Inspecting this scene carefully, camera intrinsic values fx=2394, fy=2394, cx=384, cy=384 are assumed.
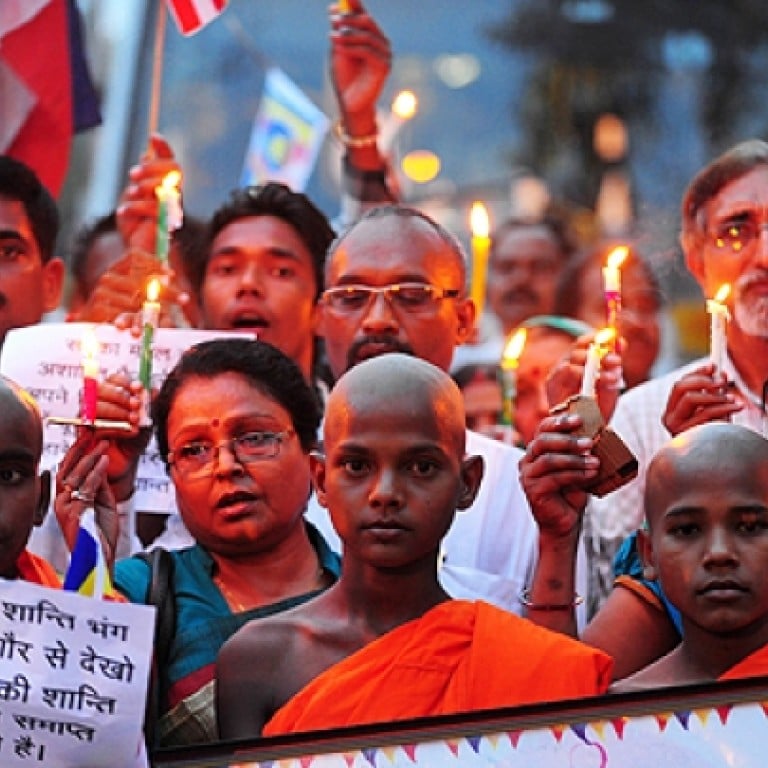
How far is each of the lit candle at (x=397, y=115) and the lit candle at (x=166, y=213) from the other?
0.95 m

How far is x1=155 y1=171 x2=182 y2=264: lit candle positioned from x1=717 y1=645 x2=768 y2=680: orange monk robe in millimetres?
→ 2228

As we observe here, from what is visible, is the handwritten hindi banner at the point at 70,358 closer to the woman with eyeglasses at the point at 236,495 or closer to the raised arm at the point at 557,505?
the woman with eyeglasses at the point at 236,495

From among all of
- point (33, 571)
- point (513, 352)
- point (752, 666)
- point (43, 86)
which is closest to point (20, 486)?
point (33, 571)

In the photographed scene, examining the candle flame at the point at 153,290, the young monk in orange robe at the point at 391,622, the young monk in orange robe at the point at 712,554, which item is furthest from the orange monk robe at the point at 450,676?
the candle flame at the point at 153,290

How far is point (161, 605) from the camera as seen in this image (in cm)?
488

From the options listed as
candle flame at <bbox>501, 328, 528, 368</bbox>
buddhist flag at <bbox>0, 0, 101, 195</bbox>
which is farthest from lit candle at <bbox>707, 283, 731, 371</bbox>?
buddhist flag at <bbox>0, 0, 101, 195</bbox>

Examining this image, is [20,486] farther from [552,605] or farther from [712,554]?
[712,554]

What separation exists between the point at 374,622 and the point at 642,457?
4.27ft

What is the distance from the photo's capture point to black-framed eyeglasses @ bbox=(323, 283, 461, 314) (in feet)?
18.9

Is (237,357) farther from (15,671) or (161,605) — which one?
(15,671)

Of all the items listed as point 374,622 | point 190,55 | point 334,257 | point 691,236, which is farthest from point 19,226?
point 190,55

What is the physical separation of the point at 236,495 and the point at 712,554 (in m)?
1.12

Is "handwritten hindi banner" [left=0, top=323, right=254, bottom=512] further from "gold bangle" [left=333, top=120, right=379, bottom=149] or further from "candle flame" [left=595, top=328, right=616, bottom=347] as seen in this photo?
"gold bangle" [left=333, top=120, right=379, bottom=149]

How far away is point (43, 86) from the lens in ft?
25.0
